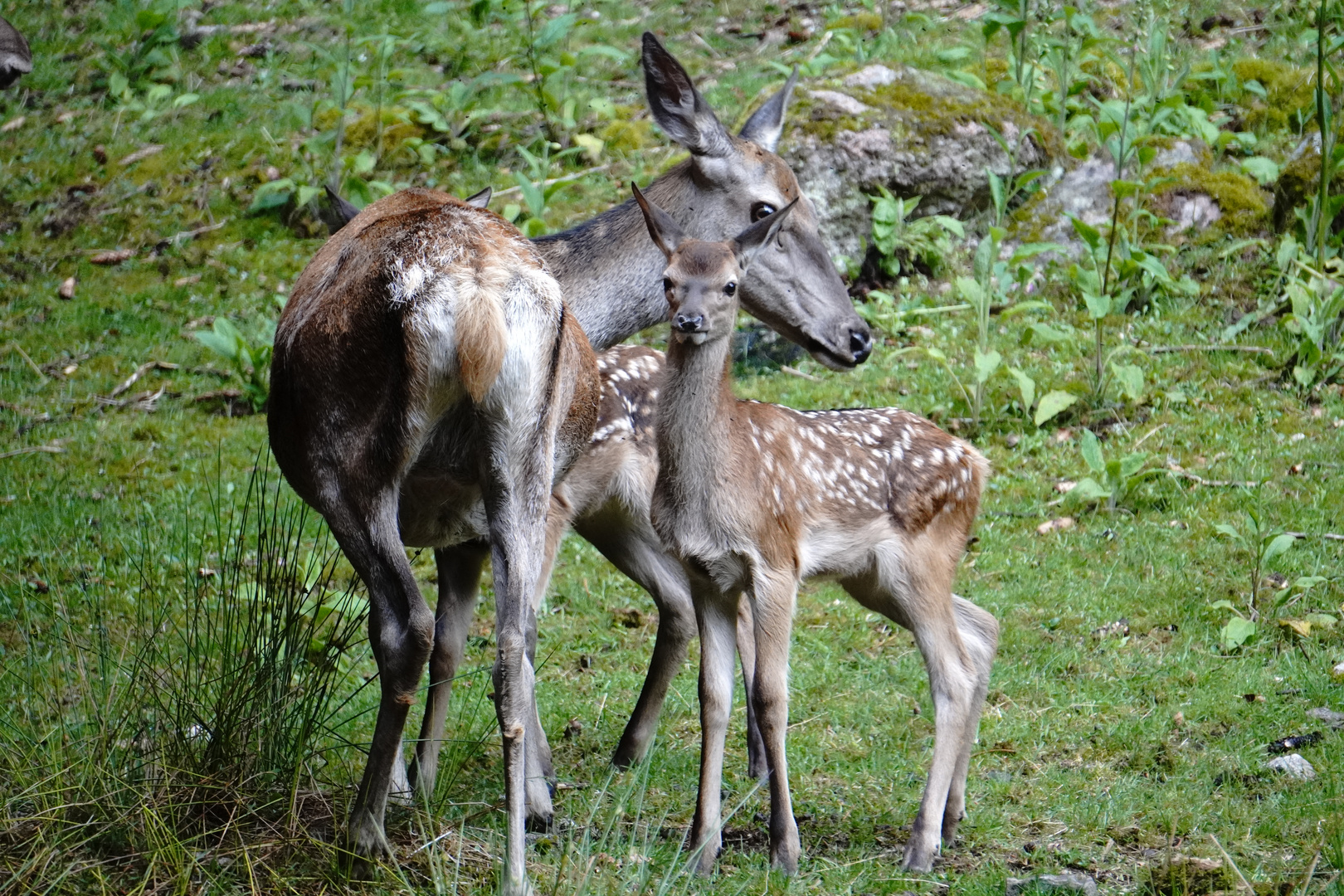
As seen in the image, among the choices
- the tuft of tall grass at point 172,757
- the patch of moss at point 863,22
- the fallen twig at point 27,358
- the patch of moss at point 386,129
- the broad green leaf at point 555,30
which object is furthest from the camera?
the patch of moss at point 863,22

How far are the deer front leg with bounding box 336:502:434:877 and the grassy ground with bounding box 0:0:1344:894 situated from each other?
14 cm

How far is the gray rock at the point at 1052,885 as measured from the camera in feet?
12.6

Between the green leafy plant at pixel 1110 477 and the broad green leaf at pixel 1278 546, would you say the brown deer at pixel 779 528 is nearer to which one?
the broad green leaf at pixel 1278 546

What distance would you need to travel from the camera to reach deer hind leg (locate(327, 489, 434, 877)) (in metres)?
3.50

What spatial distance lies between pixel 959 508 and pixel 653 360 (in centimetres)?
147

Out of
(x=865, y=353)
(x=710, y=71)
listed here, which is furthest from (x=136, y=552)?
(x=710, y=71)

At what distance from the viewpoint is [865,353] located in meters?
5.82

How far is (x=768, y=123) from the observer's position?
20.8 feet

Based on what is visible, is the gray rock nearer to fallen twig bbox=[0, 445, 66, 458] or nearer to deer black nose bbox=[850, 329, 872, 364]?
deer black nose bbox=[850, 329, 872, 364]

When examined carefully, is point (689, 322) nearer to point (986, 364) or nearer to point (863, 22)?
point (986, 364)

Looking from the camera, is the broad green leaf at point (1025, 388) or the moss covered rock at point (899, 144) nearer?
the broad green leaf at point (1025, 388)

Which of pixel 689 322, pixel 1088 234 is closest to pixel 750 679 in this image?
pixel 689 322

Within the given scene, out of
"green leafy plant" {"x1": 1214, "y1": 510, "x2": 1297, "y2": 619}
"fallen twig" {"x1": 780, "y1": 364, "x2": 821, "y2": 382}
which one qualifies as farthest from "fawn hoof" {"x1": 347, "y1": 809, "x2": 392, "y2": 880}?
"fallen twig" {"x1": 780, "y1": 364, "x2": 821, "y2": 382}

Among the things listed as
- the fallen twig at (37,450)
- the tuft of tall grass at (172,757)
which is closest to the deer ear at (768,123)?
the tuft of tall grass at (172,757)
